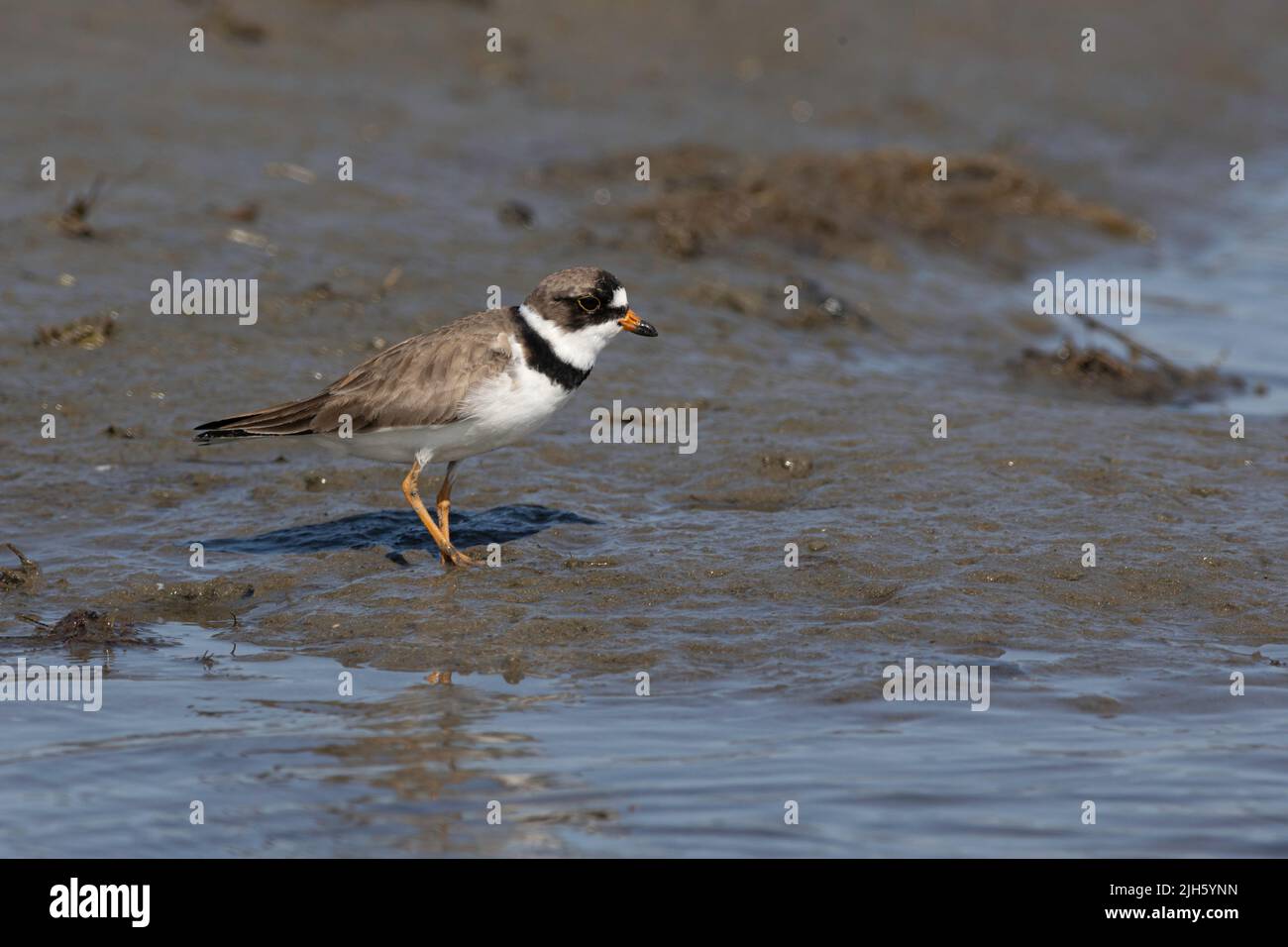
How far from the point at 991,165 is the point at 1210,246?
2.89m

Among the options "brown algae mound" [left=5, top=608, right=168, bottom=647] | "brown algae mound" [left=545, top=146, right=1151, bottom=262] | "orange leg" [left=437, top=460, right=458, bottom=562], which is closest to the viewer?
"brown algae mound" [left=5, top=608, right=168, bottom=647]

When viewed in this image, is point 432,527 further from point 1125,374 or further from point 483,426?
point 1125,374

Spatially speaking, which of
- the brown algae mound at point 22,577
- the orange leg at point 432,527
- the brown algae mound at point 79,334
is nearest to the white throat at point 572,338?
the orange leg at point 432,527

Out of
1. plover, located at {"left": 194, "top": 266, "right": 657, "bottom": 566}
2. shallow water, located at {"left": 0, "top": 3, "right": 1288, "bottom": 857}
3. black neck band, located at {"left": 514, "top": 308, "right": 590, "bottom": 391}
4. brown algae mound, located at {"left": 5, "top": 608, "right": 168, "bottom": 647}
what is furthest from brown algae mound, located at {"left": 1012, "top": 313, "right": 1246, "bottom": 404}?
brown algae mound, located at {"left": 5, "top": 608, "right": 168, "bottom": 647}

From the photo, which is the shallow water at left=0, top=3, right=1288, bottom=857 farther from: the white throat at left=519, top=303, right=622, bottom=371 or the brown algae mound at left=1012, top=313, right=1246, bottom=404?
Answer: the white throat at left=519, top=303, right=622, bottom=371

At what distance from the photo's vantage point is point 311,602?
9.25 m

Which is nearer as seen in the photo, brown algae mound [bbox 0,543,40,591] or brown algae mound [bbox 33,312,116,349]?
brown algae mound [bbox 0,543,40,591]

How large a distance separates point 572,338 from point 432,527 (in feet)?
4.49

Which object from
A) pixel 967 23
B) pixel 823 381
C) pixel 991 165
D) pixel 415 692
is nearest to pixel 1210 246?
pixel 991 165

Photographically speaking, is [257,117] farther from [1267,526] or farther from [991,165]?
[1267,526]

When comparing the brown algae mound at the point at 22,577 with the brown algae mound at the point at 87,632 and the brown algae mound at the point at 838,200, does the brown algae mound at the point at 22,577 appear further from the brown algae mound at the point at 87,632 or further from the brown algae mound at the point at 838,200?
the brown algae mound at the point at 838,200

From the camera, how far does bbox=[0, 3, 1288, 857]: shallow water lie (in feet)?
23.2

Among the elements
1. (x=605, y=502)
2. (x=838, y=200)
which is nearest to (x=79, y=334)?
(x=605, y=502)

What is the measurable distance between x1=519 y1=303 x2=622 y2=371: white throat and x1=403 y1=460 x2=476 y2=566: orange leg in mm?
1079
